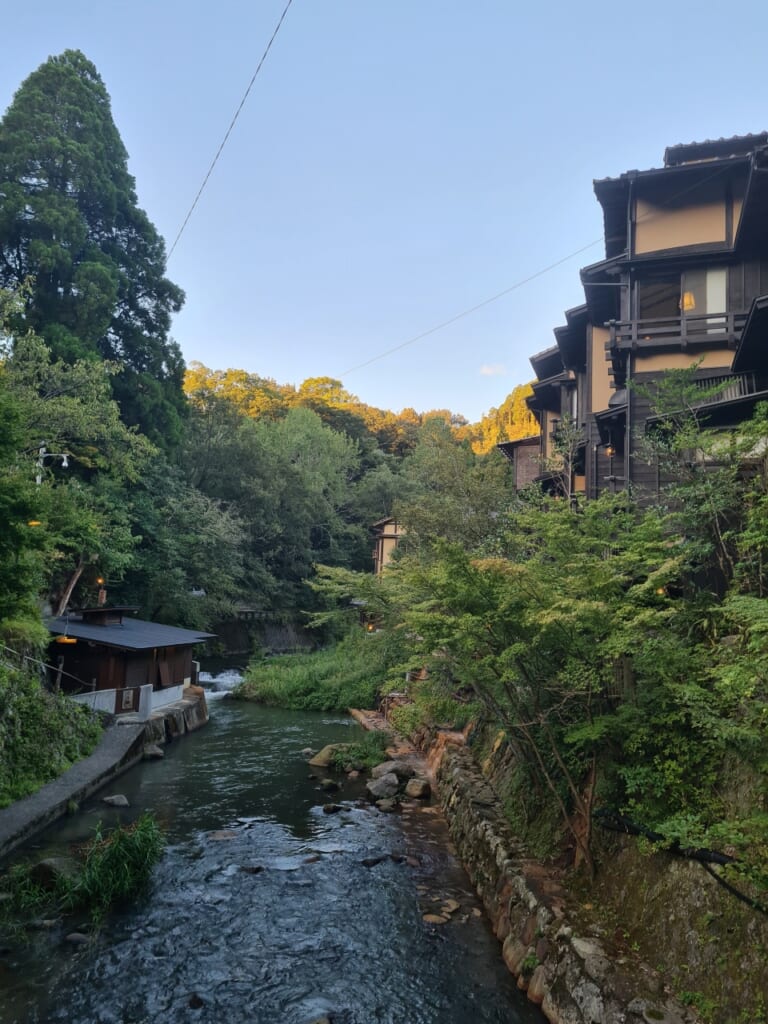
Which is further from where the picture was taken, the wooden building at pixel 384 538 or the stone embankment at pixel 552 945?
the wooden building at pixel 384 538

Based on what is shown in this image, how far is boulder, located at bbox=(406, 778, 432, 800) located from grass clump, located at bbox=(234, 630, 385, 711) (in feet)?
35.7

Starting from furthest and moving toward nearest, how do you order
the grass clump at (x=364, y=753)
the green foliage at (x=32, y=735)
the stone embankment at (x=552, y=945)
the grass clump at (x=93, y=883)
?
the grass clump at (x=364, y=753) → the green foliage at (x=32, y=735) → the grass clump at (x=93, y=883) → the stone embankment at (x=552, y=945)

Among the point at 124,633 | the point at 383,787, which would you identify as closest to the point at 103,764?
the point at 124,633

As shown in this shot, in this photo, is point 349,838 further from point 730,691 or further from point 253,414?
point 253,414

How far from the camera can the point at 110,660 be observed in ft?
71.1

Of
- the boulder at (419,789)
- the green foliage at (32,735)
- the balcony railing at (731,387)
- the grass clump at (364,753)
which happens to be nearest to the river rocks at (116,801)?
the green foliage at (32,735)

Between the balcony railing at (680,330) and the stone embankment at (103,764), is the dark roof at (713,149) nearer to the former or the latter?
the balcony railing at (680,330)

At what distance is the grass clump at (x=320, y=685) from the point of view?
28.7 meters

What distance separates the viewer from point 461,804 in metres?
13.0

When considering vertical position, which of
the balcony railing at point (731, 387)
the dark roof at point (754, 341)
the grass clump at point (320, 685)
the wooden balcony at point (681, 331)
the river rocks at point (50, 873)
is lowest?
the grass clump at point (320, 685)

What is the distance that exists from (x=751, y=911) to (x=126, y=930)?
795 centimetres

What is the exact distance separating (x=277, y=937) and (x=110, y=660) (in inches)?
599

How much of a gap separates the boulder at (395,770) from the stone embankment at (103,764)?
267 inches

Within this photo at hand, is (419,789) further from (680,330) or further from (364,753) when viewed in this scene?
(680,330)
